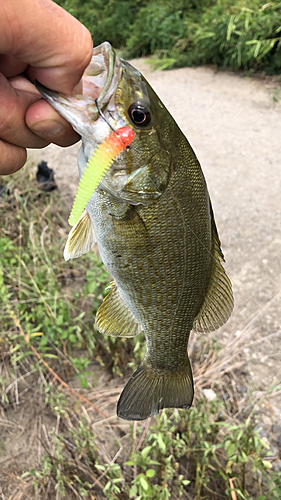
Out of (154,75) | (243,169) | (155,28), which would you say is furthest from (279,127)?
(155,28)

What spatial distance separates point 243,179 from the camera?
473 centimetres

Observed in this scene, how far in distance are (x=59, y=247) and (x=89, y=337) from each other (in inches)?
40.1

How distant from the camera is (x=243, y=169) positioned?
4918 mm

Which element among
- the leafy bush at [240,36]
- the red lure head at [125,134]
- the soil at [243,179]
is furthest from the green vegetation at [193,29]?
the red lure head at [125,134]

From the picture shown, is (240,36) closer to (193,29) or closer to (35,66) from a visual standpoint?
(193,29)

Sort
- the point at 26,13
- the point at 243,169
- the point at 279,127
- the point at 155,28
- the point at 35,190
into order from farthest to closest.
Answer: the point at 155,28, the point at 279,127, the point at 243,169, the point at 35,190, the point at 26,13

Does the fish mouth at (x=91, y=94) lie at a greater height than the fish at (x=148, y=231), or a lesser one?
greater

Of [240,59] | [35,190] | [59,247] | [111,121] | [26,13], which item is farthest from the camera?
[240,59]

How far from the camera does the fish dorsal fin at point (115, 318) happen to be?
1346 millimetres

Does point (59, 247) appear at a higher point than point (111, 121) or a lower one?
lower

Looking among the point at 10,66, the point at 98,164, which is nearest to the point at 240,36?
the point at 10,66

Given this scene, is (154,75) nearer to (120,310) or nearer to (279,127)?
(279,127)

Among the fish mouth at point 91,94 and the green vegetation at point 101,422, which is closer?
the fish mouth at point 91,94

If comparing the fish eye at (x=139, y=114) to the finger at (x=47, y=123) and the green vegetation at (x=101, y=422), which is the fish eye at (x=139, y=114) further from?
the green vegetation at (x=101, y=422)
